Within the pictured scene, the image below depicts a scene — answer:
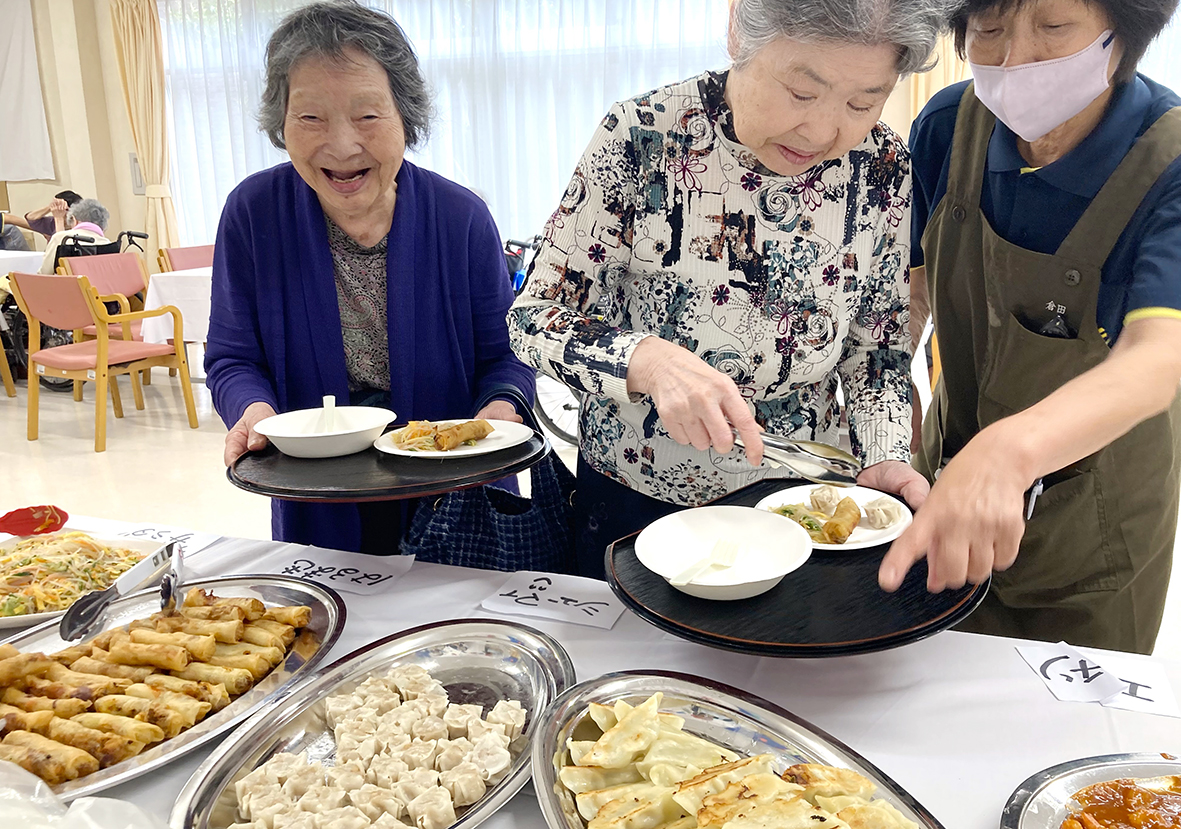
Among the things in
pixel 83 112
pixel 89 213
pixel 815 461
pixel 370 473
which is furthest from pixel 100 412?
pixel 83 112

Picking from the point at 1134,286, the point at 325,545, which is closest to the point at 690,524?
the point at 1134,286

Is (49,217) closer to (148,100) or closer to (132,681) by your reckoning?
(148,100)

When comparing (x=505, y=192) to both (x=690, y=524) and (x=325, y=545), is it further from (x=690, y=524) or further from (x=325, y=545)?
(x=690, y=524)

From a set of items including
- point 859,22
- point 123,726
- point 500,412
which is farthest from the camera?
point 500,412

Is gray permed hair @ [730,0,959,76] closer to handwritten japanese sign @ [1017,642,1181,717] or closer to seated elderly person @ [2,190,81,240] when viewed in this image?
handwritten japanese sign @ [1017,642,1181,717]

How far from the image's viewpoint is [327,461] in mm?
1433

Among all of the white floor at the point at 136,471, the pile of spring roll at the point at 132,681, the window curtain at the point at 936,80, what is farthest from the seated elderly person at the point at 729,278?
the window curtain at the point at 936,80

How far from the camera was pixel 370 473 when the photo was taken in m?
1.35

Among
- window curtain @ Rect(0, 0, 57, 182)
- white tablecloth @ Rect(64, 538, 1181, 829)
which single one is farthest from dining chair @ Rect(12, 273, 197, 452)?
white tablecloth @ Rect(64, 538, 1181, 829)

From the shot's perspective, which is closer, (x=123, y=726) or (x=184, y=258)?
(x=123, y=726)

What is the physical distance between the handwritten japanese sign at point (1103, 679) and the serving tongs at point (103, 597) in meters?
1.22

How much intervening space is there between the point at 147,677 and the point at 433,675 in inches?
13.7

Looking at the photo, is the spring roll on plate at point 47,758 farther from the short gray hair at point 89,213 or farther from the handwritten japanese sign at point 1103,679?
the short gray hair at point 89,213

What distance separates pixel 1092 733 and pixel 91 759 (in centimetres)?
111
